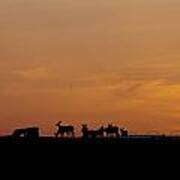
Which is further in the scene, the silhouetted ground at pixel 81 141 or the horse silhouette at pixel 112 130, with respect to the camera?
the horse silhouette at pixel 112 130

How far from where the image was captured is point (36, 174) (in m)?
55.8

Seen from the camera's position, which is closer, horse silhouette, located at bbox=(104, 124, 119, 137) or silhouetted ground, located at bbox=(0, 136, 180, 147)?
silhouetted ground, located at bbox=(0, 136, 180, 147)

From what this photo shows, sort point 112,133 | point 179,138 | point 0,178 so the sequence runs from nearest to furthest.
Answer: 1. point 0,178
2. point 179,138
3. point 112,133

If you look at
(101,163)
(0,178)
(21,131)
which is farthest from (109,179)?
(21,131)

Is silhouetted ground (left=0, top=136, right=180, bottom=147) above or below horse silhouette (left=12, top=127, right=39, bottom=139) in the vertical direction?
below

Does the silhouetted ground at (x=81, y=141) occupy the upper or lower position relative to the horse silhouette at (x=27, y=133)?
lower

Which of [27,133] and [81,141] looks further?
[27,133]

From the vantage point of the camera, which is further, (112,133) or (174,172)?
(112,133)

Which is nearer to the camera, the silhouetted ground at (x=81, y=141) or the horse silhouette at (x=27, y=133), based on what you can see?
the silhouetted ground at (x=81, y=141)

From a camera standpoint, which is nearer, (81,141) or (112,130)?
(81,141)

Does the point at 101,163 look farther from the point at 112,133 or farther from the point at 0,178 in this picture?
the point at 112,133

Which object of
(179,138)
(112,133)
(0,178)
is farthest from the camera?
(112,133)

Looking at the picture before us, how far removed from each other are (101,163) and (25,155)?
3.26 m

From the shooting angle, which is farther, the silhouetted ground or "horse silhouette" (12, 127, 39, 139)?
"horse silhouette" (12, 127, 39, 139)
